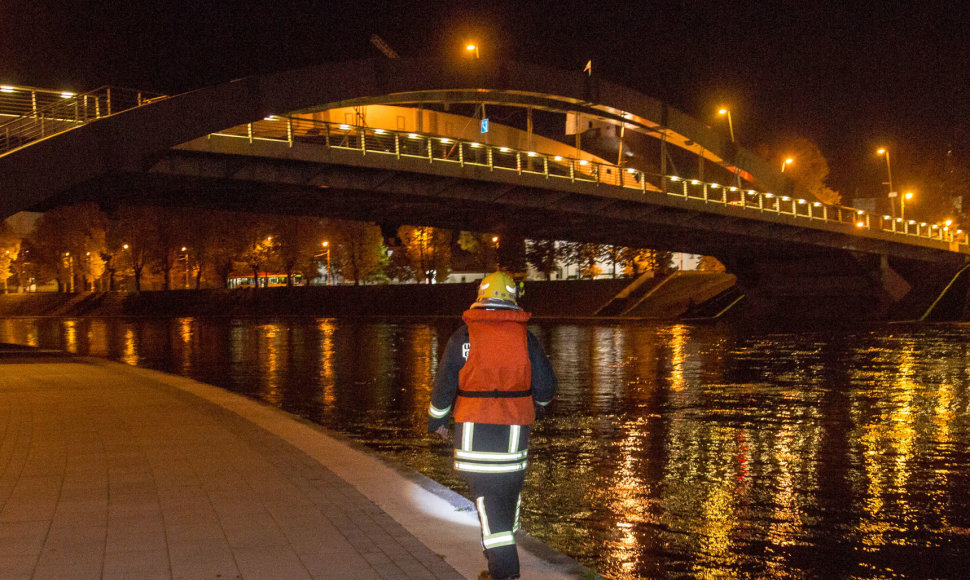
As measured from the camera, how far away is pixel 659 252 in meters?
65.7

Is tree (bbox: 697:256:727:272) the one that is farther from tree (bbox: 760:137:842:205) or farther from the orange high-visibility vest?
the orange high-visibility vest

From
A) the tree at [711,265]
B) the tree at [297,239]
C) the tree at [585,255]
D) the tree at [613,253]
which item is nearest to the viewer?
the tree at [585,255]

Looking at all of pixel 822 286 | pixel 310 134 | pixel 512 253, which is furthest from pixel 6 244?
pixel 822 286

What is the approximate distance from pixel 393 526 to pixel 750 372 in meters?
16.9

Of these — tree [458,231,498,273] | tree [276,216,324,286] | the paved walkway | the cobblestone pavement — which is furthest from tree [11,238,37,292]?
the cobblestone pavement

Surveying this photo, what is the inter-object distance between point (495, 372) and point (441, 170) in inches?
1070

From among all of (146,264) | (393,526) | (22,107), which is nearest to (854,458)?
(393,526)

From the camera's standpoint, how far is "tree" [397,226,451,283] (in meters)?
69.4

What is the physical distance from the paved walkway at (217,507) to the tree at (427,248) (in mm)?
57832

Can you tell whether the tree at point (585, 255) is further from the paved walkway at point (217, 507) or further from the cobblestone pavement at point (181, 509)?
the cobblestone pavement at point (181, 509)

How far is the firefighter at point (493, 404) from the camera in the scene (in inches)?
193

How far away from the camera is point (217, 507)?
6746 millimetres

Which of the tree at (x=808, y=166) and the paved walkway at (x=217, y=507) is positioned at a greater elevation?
the tree at (x=808, y=166)

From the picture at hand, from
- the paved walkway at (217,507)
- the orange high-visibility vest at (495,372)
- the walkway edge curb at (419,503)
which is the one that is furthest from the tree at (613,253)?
the orange high-visibility vest at (495,372)
